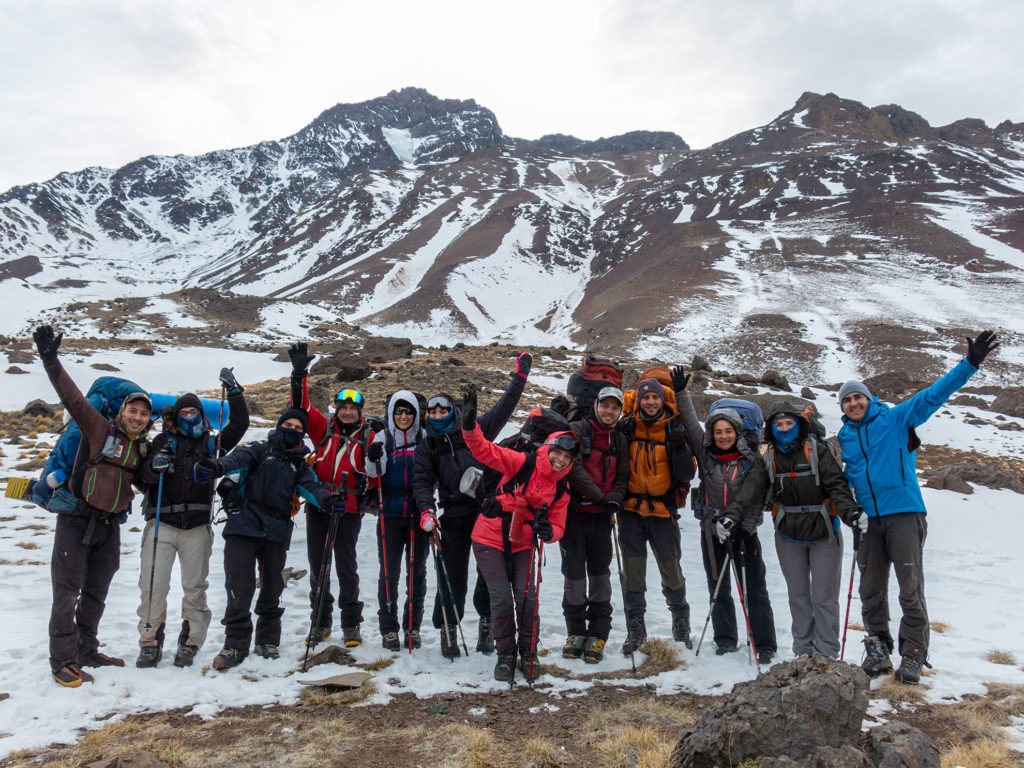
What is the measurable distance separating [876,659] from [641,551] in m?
2.26

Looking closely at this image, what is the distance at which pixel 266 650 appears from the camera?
571cm

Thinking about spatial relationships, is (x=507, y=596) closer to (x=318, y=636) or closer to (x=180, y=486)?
(x=318, y=636)

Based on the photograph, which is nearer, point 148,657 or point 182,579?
point 148,657

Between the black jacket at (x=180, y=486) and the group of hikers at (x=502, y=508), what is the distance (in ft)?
0.06

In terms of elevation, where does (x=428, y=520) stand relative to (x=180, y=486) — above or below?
below

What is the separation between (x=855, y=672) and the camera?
3668mm

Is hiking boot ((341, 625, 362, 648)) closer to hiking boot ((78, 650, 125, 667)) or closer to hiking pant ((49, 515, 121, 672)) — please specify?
hiking boot ((78, 650, 125, 667))

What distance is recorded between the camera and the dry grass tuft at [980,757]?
363cm

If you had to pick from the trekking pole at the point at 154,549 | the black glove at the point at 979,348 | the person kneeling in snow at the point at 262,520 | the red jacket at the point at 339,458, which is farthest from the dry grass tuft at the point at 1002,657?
the trekking pole at the point at 154,549

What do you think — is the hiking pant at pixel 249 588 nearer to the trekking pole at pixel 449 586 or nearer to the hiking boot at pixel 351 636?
the hiking boot at pixel 351 636

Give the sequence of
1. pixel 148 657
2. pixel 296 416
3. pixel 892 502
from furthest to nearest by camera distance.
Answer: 1. pixel 296 416
2. pixel 892 502
3. pixel 148 657

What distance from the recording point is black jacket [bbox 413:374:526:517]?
5.84 metres

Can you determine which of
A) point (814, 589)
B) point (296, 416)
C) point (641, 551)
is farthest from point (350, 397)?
point (814, 589)

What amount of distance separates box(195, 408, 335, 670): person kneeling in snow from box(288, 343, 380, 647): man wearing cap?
0.75 ft
